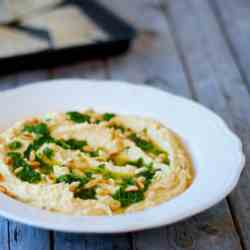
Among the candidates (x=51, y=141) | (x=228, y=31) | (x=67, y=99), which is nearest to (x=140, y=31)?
(x=228, y=31)

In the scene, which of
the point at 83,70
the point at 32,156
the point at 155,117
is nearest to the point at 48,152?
the point at 32,156

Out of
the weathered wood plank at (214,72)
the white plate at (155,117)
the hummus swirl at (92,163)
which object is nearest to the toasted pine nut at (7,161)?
the hummus swirl at (92,163)

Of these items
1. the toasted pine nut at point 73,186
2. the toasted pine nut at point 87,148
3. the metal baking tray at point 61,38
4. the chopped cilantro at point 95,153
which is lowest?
the metal baking tray at point 61,38

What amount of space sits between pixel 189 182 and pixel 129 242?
0.27 m

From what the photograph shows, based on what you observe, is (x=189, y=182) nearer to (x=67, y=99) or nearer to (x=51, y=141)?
(x=51, y=141)

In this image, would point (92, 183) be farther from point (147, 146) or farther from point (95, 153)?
point (147, 146)

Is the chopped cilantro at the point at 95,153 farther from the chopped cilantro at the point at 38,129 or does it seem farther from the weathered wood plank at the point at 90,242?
the weathered wood plank at the point at 90,242

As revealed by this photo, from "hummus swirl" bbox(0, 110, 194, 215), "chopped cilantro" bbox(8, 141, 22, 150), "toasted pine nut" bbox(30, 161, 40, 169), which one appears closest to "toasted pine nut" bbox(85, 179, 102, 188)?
"hummus swirl" bbox(0, 110, 194, 215)

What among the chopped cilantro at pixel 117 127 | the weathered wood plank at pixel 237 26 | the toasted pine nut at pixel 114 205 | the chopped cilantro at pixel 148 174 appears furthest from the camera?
the weathered wood plank at pixel 237 26

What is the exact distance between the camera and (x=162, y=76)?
3.19 meters

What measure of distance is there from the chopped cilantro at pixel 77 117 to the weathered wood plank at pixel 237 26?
3.16ft

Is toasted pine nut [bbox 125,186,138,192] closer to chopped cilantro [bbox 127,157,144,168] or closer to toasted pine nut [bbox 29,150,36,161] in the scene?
chopped cilantro [bbox 127,157,144,168]

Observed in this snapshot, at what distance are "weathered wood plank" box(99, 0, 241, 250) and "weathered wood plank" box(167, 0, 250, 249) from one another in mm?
54

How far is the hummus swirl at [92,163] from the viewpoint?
1991 mm
